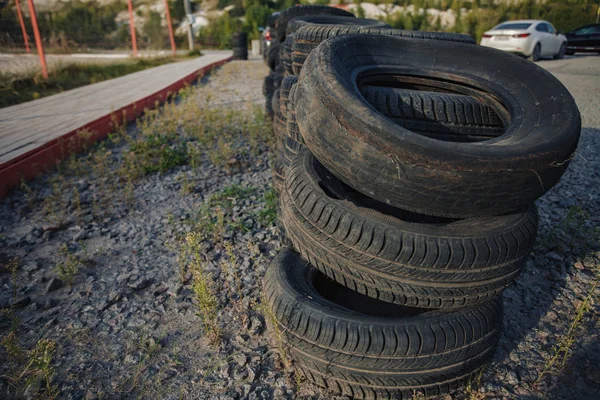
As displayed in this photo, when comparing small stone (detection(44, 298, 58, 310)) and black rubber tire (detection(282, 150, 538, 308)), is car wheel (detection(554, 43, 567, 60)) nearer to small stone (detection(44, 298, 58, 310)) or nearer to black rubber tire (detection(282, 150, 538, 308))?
black rubber tire (detection(282, 150, 538, 308))

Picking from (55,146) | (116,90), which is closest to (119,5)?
(116,90)

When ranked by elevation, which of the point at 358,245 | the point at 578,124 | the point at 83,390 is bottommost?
the point at 83,390

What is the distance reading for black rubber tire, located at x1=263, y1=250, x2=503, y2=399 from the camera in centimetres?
175

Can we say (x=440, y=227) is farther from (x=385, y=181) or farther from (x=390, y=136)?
(x=390, y=136)

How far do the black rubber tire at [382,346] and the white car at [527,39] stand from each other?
1286cm

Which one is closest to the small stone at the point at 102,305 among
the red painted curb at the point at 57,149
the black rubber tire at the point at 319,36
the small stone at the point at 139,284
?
the small stone at the point at 139,284

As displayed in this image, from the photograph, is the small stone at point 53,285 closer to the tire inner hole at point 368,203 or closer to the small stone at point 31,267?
the small stone at point 31,267

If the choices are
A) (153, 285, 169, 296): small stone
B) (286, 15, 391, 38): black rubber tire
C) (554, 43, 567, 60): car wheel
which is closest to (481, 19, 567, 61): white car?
(554, 43, 567, 60): car wheel

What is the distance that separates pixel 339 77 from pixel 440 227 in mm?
889

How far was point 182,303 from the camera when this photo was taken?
8.00ft

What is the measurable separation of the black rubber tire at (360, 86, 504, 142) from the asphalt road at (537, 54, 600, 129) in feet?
14.7

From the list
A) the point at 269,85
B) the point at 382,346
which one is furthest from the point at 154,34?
the point at 382,346

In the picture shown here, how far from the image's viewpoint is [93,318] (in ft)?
7.57

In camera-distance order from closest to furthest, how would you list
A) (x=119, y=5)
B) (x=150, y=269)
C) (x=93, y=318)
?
(x=93, y=318) < (x=150, y=269) < (x=119, y=5)
